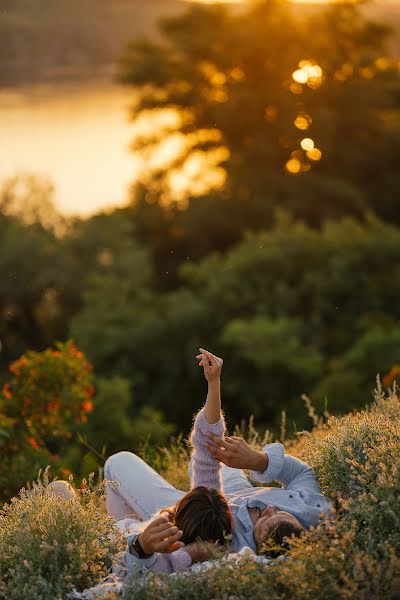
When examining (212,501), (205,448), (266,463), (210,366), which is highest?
(210,366)

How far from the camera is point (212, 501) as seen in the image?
123 inches

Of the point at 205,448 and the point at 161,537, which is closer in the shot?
the point at 161,537

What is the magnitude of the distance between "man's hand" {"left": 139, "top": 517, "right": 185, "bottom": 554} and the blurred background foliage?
A: 272cm

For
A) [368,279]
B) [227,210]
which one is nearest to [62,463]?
[368,279]

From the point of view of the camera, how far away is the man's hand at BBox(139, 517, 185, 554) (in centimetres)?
292

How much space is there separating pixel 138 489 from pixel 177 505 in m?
0.67

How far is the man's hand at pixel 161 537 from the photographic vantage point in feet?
9.59

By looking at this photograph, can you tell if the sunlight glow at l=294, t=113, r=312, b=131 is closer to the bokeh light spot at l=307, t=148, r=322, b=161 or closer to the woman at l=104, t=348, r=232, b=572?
the bokeh light spot at l=307, t=148, r=322, b=161

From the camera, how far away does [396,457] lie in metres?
3.09

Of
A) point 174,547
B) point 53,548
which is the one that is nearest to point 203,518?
point 174,547

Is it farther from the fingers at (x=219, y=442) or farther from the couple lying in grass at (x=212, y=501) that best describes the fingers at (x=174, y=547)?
the fingers at (x=219, y=442)

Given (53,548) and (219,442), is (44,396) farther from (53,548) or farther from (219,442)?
(53,548)

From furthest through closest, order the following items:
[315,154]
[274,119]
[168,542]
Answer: [315,154] → [274,119] → [168,542]

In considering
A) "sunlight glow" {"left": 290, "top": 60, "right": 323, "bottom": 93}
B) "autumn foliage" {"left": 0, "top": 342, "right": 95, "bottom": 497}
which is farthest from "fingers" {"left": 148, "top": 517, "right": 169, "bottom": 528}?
"sunlight glow" {"left": 290, "top": 60, "right": 323, "bottom": 93}
